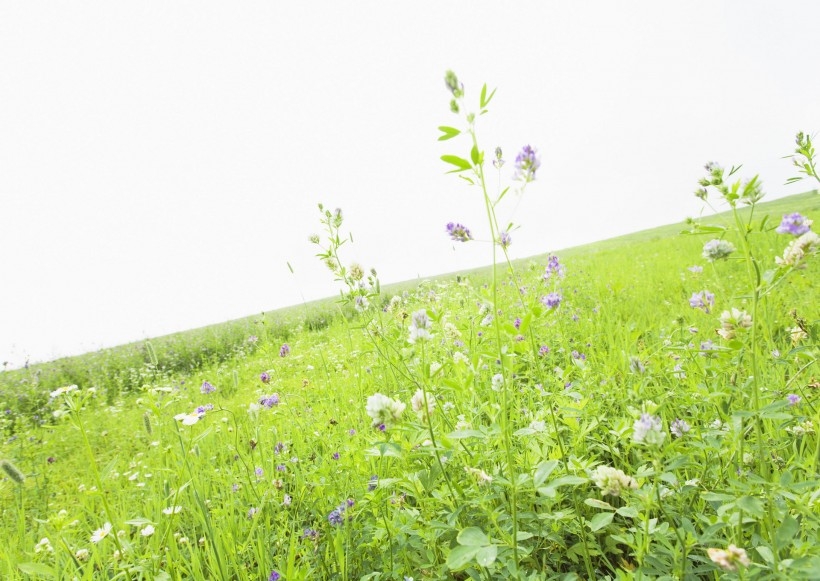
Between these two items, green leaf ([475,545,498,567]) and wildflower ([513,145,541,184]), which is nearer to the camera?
green leaf ([475,545,498,567])

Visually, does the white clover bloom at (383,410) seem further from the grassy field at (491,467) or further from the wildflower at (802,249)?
the wildflower at (802,249)

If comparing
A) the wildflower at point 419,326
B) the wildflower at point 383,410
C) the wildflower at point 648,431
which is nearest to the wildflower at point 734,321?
the wildflower at point 648,431

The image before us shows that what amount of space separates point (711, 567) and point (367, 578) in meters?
1.11

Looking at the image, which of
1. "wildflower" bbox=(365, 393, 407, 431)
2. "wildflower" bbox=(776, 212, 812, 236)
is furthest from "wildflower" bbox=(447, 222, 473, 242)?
"wildflower" bbox=(776, 212, 812, 236)

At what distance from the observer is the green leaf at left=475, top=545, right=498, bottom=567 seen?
97cm

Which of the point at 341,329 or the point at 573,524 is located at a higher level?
the point at 341,329

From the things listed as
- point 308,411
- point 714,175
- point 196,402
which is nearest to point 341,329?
point 196,402

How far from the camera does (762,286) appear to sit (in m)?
1.16

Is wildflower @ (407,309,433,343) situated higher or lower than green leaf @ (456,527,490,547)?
higher

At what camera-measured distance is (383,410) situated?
1.29 meters

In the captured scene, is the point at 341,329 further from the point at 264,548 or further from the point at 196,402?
the point at 264,548

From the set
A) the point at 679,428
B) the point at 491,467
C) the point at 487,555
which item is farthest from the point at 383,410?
the point at 679,428

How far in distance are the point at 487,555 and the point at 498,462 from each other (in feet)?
2.27

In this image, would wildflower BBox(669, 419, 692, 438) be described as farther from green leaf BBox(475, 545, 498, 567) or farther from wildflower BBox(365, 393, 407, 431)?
wildflower BBox(365, 393, 407, 431)
